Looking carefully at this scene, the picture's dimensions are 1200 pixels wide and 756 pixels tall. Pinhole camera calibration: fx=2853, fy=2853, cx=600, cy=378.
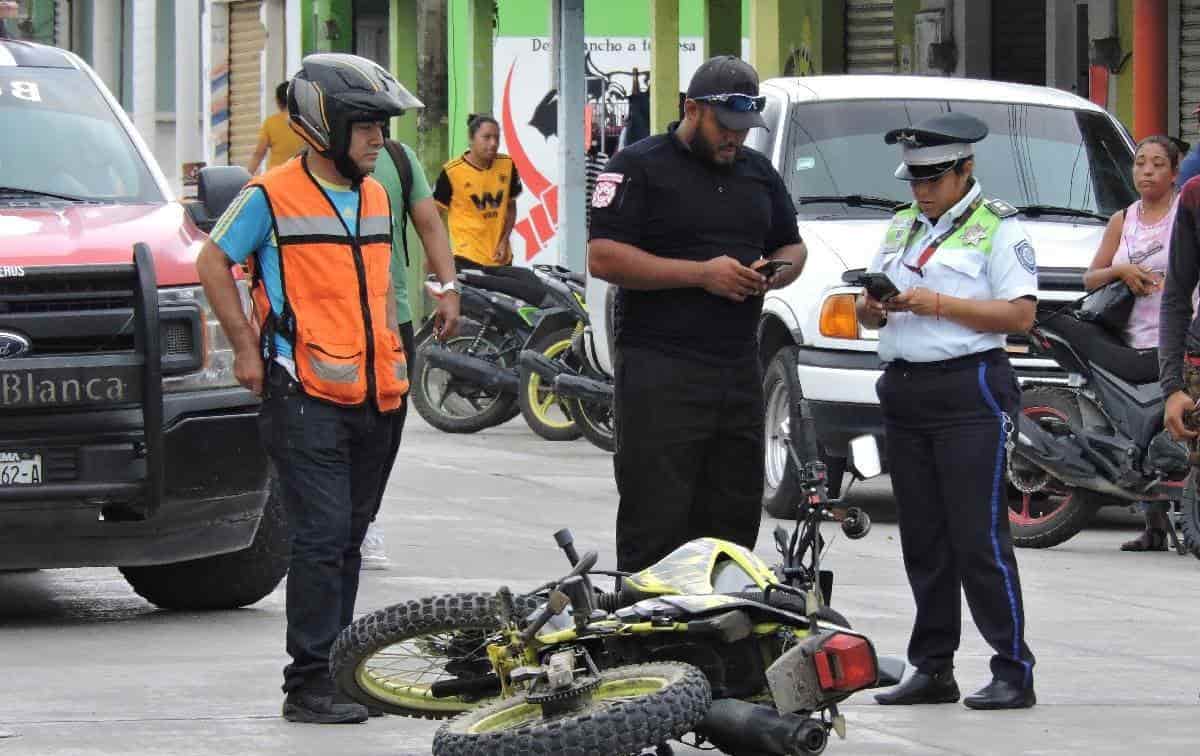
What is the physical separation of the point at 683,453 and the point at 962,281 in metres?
0.97

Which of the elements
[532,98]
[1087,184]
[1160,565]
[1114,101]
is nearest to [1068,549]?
[1160,565]

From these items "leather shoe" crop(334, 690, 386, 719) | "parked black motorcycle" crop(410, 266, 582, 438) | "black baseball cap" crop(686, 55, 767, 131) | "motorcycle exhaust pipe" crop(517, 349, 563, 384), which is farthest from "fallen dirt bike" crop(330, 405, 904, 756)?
"parked black motorcycle" crop(410, 266, 582, 438)

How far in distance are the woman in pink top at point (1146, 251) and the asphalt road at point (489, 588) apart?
261 millimetres

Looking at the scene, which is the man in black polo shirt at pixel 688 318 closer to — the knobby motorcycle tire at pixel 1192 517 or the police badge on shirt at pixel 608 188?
Answer: the police badge on shirt at pixel 608 188

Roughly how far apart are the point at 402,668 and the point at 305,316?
1133mm

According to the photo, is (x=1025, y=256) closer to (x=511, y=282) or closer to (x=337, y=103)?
(x=337, y=103)

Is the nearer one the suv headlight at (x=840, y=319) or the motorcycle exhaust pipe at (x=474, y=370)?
the suv headlight at (x=840, y=319)

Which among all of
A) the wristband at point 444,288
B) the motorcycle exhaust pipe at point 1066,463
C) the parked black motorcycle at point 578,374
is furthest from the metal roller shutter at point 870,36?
the wristband at point 444,288

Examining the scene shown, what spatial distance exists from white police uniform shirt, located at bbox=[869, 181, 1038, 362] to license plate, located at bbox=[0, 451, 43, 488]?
2938 mm

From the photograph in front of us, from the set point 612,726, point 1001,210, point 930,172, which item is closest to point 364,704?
point 612,726

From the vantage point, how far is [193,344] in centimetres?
966

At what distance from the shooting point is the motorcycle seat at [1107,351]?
1245 cm

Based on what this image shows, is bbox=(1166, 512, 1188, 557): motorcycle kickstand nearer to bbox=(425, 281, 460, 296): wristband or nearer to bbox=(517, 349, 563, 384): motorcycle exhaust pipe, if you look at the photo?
bbox=(425, 281, 460, 296): wristband

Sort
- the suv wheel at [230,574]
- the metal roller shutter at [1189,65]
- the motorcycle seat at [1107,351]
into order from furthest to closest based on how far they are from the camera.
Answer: the metal roller shutter at [1189,65], the motorcycle seat at [1107,351], the suv wheel at [230,574]
